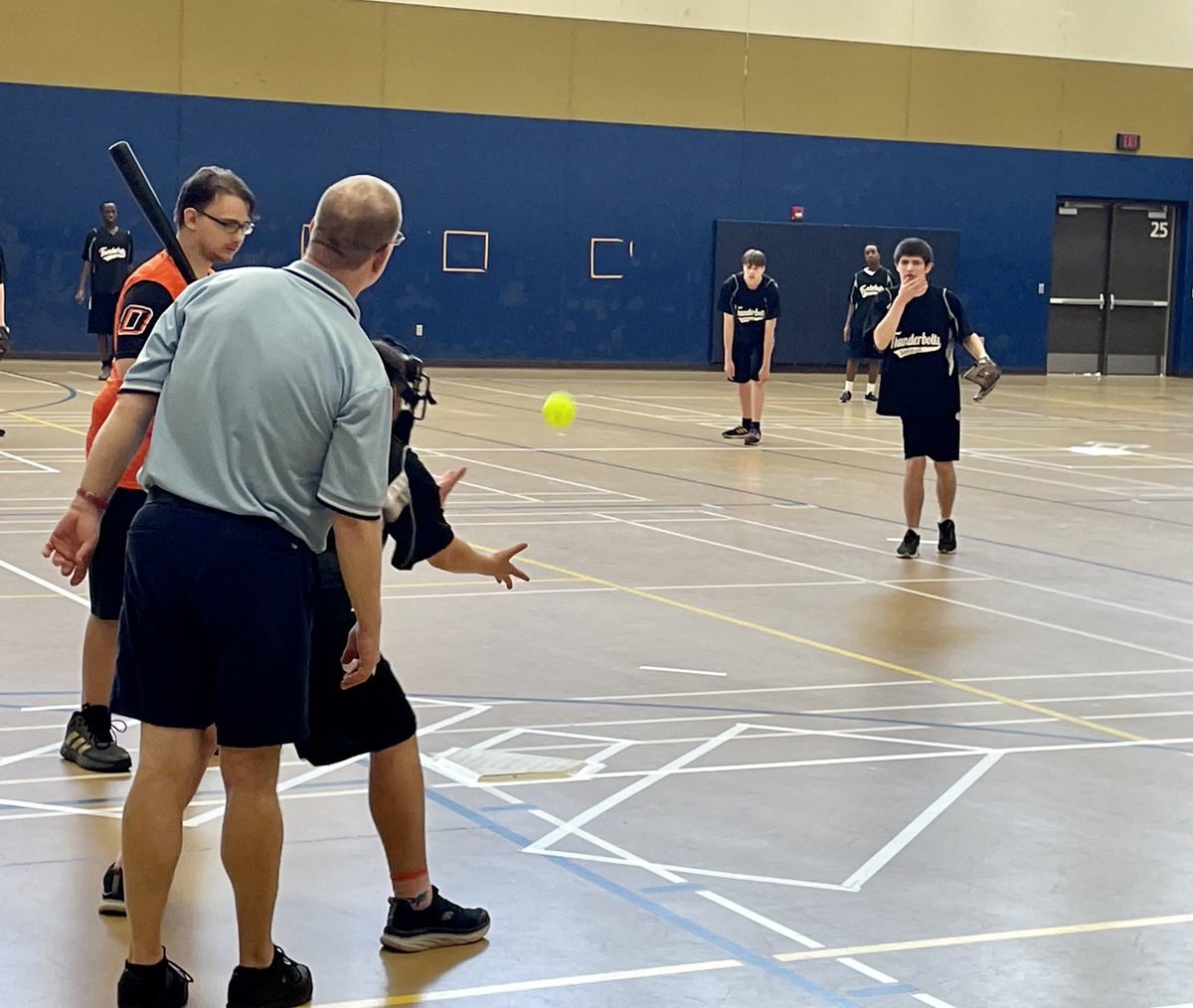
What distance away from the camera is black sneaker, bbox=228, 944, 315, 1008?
14.1 feet

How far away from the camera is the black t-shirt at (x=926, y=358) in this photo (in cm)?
1216

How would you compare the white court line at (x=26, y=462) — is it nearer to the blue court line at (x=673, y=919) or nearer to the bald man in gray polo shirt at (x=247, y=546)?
the blue court line at (x=673, y=919)

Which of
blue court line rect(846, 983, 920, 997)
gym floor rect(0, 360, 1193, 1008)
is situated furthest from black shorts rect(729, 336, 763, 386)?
blue court line rect(846, 983, 920, 997)

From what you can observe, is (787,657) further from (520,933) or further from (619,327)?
(619,327)

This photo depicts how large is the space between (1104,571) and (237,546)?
338 inches

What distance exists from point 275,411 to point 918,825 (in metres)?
2.80

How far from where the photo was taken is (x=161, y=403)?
4.32 metres

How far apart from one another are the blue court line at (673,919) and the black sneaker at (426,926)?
1.77 ft

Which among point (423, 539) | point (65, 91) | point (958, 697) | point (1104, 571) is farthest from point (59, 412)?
point (423, 539)

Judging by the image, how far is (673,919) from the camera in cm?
506

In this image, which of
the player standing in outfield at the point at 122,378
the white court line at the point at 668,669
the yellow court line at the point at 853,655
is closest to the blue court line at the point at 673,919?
the player standing in outfield at the point at 122,378

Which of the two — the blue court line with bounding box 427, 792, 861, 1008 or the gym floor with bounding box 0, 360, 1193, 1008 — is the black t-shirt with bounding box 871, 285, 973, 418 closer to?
the gym floor with bounding box 0, 360, 1193, 1008

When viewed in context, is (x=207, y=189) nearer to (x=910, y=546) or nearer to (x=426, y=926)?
(x=426, y=926)

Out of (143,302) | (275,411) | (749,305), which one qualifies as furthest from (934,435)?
(275,411)
